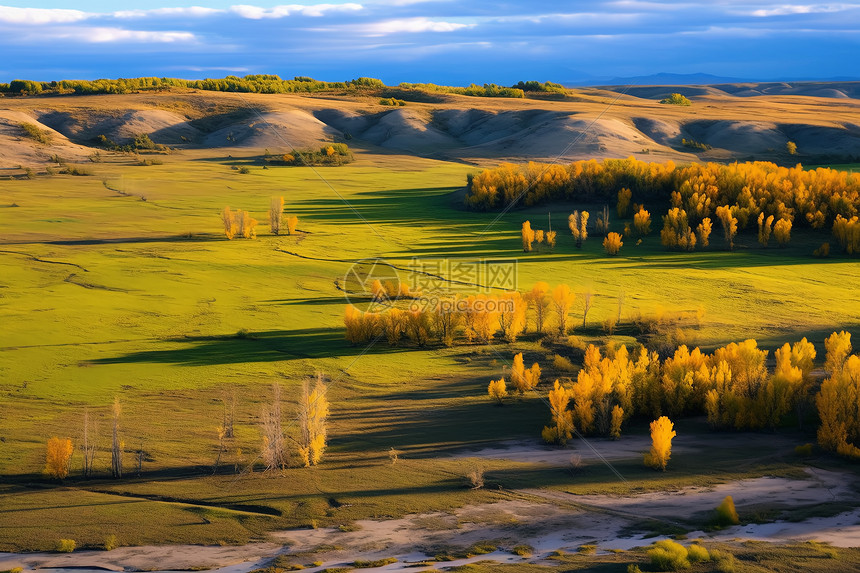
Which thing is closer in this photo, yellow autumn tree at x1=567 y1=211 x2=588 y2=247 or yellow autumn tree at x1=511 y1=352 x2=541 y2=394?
yellow autumn tree at x1=511 y1=352 x2=541 y2=394

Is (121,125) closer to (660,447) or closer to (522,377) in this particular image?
(522,377)

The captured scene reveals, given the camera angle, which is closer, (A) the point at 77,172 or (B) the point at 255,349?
(B) the point at 255,349

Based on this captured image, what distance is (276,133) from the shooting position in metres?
57.2

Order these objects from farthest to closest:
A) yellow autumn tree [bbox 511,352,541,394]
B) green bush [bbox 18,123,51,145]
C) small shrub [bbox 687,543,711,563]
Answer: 1. green bush [bbox 18,123,51,145]
2. yellow autumn tree [bbox 511,352,541,394]
3. small shrub [bbox 687,543,711,563]

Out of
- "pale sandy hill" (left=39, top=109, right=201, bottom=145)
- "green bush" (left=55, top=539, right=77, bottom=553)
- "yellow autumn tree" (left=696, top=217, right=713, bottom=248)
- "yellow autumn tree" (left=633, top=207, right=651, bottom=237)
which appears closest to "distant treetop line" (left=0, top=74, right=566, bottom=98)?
"pale sandy hill" (left=39, top=109, right=201, bottom=145)

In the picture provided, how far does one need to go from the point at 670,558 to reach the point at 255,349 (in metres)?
9.86

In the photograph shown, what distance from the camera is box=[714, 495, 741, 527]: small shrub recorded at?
988cm

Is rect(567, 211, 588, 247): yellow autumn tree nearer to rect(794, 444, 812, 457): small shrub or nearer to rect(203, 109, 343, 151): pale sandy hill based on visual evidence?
rect(794, 444, 812, 457): small shrub

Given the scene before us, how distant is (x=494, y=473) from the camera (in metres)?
11.4

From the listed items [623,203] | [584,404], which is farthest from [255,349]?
[623,203]

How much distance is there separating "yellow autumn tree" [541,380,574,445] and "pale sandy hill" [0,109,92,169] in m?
38.1

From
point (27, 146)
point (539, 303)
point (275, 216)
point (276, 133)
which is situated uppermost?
point (276, 133)

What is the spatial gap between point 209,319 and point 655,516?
11.2m

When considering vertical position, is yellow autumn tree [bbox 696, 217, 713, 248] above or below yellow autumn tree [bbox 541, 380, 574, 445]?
above
